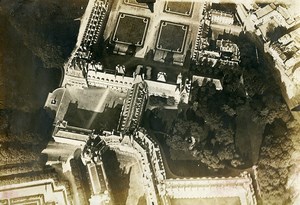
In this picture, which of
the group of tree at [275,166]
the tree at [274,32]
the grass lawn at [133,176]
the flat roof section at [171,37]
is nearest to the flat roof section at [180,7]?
the flat roof section at [171,37]

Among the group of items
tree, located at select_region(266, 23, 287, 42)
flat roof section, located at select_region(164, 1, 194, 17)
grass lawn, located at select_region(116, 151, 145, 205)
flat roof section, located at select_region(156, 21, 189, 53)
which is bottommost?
grass lawn, located at select_region(116, 151, 145, 205)

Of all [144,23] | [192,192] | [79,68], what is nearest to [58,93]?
[79,68]

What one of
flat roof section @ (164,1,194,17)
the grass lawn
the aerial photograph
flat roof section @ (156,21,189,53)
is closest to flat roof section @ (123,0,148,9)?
the aerial photograph

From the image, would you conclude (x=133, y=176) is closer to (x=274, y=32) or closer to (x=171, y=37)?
(x=171, y=37)

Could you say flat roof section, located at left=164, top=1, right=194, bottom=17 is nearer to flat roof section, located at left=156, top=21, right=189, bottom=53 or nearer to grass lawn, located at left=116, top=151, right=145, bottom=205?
flat roof section, located at left=156, top=21, right=189, bottom=53

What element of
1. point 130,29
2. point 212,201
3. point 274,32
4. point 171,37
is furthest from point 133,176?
point 274,32

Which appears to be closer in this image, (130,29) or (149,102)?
(149,102)

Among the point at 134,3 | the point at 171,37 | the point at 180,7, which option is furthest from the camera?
the point at 134,3
